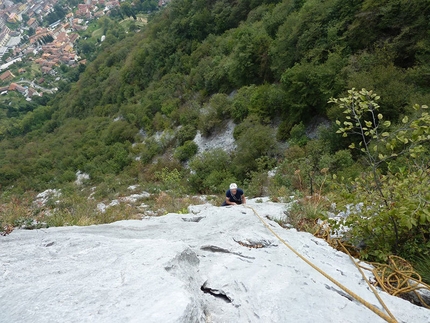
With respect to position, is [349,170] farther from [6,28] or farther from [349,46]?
[6,28]

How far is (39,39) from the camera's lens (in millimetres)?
116938

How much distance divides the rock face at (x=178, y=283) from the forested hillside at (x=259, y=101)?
122 cm

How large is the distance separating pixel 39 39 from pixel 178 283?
491 feet

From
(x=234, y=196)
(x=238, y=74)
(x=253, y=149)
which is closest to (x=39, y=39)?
(x=238, y=74)

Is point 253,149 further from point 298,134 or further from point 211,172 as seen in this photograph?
point 211,172

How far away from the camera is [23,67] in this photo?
102812 millimetres

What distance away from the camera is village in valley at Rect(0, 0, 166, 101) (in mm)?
94875

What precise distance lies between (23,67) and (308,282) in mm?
131711

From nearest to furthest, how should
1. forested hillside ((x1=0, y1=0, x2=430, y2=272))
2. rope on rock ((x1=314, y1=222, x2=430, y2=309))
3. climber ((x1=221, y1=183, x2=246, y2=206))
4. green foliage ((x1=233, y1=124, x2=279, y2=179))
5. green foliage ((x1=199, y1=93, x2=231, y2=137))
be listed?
rope on rock ((x1=314, y1=222, x2=430, y2=309))
climber ((x1=221, y1=183, x2=246, y2=206))
forested hillside ((x1=0, y1=0, x2=430, y2=272))
green foliage ((x1=233, y1=124, x2=279, y2=179))
green foliage ((x1=199, y1=93, x2=231, y2=137))

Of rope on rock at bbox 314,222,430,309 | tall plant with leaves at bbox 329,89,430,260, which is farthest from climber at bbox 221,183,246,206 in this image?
rope on rock at bbox 314,222,430,309

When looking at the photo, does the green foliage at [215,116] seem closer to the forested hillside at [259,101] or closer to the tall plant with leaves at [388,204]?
the forested hillside at [259,101]

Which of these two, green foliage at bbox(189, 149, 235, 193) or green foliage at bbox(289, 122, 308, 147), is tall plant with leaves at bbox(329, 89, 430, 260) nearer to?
green foliage at bbox(289, 122, 308, 147)

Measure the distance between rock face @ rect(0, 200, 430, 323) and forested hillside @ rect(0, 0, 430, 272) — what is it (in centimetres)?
122

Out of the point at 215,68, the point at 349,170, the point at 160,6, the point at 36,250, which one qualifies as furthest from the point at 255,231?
the point at 160,6
